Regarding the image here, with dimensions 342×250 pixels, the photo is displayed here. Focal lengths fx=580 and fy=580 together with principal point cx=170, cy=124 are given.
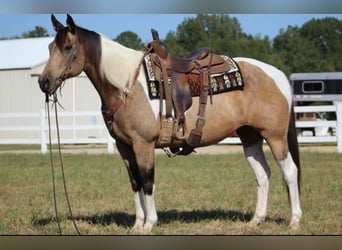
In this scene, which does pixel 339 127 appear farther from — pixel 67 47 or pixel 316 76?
pixel 67 47

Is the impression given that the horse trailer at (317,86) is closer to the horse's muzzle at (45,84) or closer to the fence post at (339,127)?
the fence post at (339,127)

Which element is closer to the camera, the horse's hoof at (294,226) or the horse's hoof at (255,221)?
the horse's hoof at (294,226)

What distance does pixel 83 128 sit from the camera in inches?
519

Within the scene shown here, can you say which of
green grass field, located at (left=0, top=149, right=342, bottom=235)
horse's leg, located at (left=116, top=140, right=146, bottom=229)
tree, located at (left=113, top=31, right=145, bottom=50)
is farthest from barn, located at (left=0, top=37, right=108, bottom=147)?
horse's leg, located at (left=116, top=140, right=146, bottom=229)

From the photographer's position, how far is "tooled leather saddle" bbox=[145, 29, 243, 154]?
14.5 feet

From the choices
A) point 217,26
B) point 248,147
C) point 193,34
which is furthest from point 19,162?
point 248,147

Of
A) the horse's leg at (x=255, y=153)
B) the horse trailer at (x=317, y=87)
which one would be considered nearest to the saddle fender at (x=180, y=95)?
the horse's leg at (x=255, y=153)

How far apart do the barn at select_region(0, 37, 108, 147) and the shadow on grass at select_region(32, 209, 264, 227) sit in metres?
8.05

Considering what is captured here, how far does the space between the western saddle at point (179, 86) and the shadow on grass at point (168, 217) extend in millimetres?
756

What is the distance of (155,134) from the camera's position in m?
4.39

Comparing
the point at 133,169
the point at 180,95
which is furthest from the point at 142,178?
the point at 180,95

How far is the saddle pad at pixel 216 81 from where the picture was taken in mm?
4418

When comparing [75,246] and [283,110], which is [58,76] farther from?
[283,110]

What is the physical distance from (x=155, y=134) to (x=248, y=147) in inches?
41.6
